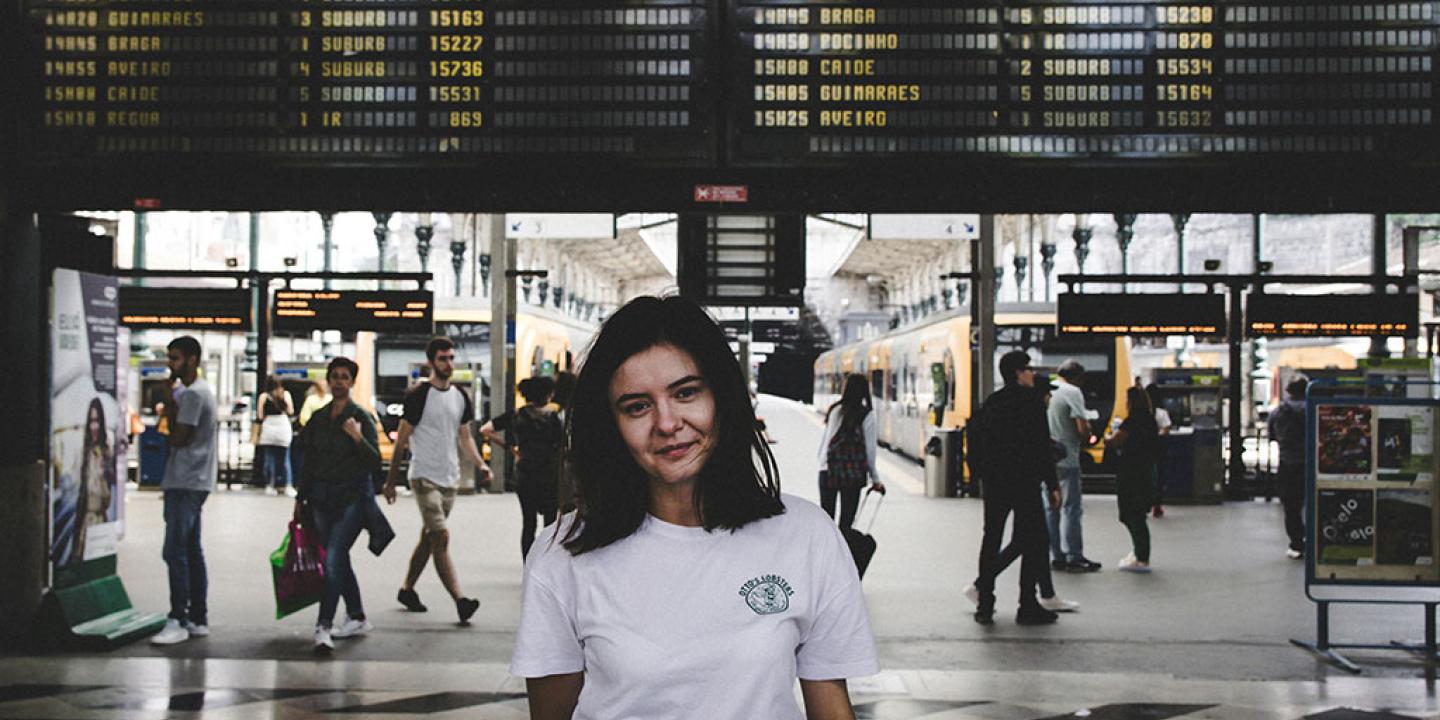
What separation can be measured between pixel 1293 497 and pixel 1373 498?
4.20 metres

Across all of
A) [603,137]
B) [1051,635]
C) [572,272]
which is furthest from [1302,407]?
[572,272]

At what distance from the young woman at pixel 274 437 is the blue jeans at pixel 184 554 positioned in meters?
9.38

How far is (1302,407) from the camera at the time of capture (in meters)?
11.7

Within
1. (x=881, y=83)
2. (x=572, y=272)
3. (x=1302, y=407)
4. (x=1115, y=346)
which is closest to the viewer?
(x=881, y=83)

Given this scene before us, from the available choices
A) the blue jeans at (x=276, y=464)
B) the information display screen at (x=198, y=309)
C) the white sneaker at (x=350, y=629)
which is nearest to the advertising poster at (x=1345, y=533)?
the white sneaker at (x=350, y=629)

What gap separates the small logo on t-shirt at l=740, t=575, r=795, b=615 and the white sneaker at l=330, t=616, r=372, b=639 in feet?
20.3

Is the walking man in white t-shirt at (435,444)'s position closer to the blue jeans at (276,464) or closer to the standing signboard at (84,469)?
the standing signboard at (84,469)

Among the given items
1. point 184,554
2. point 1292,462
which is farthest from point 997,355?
point 184,554

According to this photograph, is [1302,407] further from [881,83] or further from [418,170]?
[418,170]

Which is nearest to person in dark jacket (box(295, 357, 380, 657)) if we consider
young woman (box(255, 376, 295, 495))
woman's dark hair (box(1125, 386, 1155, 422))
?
woman's dark hair (box(1125, 386, 1155, 422))

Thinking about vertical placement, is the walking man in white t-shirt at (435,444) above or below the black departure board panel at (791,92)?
below

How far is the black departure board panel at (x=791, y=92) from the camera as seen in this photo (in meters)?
5.91

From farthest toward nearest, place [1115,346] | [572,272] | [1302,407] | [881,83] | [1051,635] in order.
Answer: [572,272]
[1115,346]
[1302,407]
[1051,635]
[881,83]

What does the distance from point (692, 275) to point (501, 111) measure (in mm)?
5815
